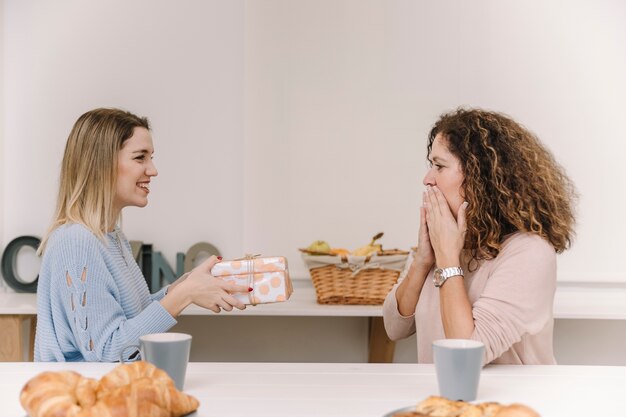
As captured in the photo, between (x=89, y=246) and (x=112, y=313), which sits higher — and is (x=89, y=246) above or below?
above

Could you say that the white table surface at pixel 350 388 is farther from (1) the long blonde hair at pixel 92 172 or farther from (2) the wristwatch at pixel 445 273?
(1) the long blonde hair at pixel 92 172

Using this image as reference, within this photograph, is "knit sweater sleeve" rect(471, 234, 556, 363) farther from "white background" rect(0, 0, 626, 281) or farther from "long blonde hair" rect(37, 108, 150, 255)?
"white background" rect(0, 0, 626, 281)

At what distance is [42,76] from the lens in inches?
135

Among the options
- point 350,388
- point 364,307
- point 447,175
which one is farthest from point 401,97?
point 350,388

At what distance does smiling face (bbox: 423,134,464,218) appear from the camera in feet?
6.31

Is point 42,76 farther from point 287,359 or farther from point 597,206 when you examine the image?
point 597,206

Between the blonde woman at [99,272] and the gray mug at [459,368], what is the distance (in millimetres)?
672

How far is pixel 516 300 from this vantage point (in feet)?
5.49

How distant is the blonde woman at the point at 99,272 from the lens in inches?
70.6

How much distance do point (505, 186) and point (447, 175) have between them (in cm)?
15

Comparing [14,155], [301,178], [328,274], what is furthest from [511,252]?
[14,155]

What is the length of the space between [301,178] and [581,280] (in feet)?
4.30

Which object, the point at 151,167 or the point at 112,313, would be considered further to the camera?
the point at 151,167

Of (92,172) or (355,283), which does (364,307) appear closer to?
(355,283)
